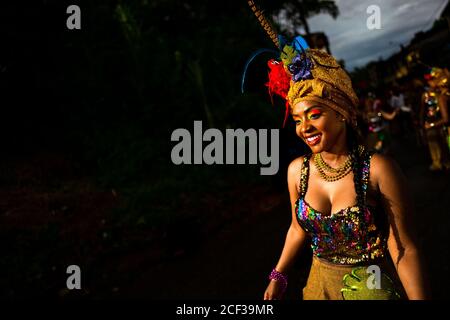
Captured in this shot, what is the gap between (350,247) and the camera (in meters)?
1.58

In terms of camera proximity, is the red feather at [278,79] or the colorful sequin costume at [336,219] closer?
the colorful sequin costume at [336,219]

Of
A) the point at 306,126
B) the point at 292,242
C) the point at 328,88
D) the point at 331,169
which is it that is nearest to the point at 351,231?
the point at 331,169

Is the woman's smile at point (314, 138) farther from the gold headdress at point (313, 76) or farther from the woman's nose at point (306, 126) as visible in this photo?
the gold headdress at point (313, 76)

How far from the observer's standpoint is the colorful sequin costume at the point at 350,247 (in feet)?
5.00

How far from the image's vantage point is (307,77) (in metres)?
1.58

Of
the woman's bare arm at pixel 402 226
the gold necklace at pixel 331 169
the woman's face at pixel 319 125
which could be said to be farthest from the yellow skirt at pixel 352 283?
the woman's face at pixel 319 125

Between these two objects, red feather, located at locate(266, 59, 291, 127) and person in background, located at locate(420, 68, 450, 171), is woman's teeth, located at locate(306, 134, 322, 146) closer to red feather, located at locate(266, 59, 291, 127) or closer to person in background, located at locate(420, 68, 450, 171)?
red feather, located at locate(266, 59, 291, 127)

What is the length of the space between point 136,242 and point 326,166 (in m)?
5.78

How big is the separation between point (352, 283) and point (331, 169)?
0.57 meters

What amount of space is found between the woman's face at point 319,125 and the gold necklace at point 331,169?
13 cm

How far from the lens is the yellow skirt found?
1.55m

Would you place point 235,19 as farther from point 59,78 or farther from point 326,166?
point 326,166

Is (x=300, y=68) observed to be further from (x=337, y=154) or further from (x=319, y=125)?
(x=337, y=154)
